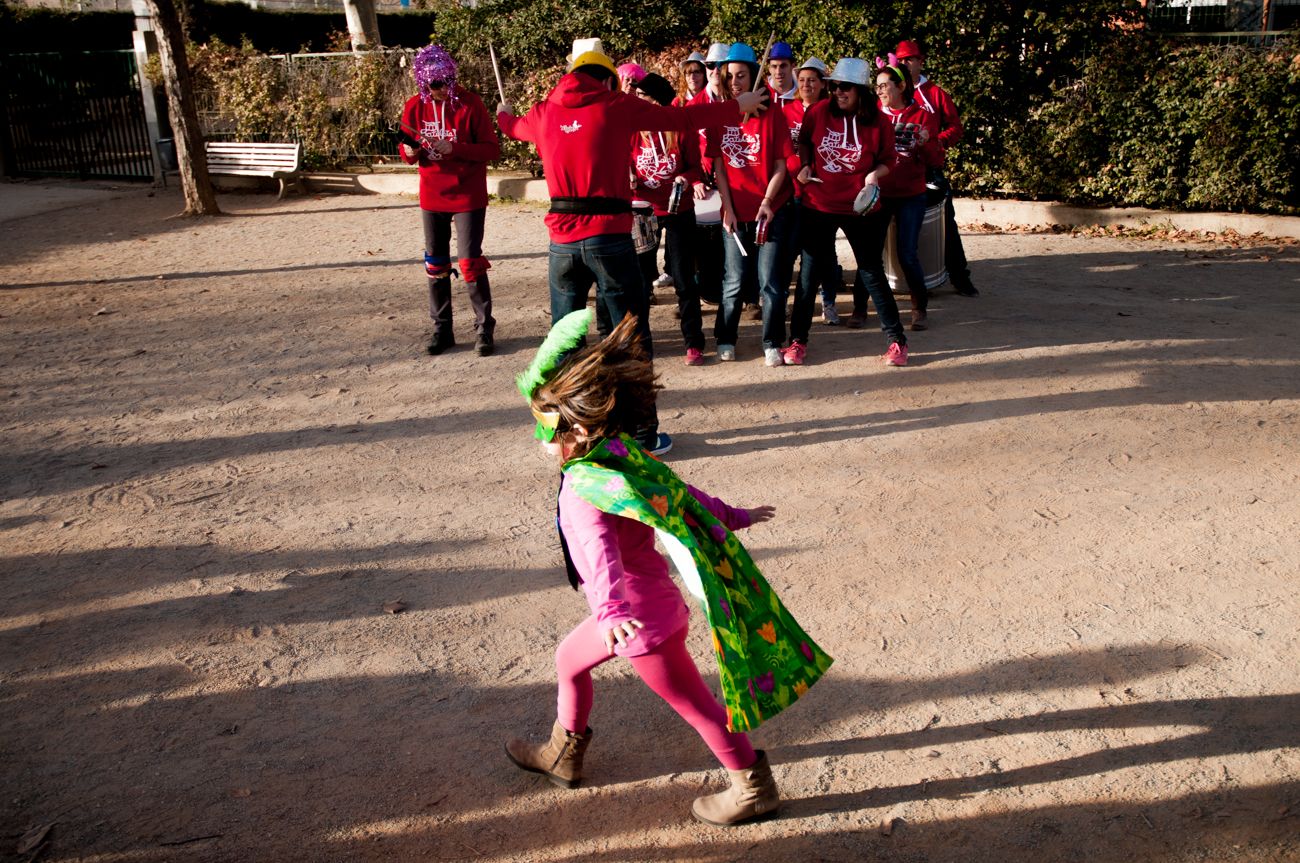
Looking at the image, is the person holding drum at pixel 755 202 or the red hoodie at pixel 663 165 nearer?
the person holding drum at pixel 755 202

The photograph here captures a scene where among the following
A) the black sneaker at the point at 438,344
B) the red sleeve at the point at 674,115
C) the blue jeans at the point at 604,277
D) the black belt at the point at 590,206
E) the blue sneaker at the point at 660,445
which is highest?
the red sleeve at the point at 674,115

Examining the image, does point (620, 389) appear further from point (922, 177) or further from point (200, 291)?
point (200, 291)

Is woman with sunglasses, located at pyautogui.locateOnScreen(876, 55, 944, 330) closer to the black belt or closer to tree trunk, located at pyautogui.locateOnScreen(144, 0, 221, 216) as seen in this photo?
the black belt

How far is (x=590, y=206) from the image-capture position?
586 centimetres

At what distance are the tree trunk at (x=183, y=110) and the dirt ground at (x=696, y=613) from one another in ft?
20.7

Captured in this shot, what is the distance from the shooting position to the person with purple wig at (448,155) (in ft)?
24.6

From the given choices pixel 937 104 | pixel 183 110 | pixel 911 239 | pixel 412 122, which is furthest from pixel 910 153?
pixel 183 110

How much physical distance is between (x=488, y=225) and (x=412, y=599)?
9.48 m

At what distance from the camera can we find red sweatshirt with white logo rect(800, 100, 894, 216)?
7.20 meters

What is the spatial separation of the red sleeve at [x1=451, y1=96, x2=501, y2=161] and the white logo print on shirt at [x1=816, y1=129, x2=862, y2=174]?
2235mm

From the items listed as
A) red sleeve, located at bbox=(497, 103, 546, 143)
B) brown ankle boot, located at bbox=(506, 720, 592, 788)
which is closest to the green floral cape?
brown ankle boot, located at bbox=(506, 720, 592, 788)

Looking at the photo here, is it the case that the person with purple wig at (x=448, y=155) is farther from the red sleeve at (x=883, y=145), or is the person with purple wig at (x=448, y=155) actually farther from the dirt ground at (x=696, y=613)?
the red sleeve at (x=883, y=145)

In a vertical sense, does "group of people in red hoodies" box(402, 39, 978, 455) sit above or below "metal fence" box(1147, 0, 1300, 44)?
below

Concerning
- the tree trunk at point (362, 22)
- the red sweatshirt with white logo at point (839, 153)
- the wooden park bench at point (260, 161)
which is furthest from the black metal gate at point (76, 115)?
the red sweatshirt with white logo at point (839, 153)
